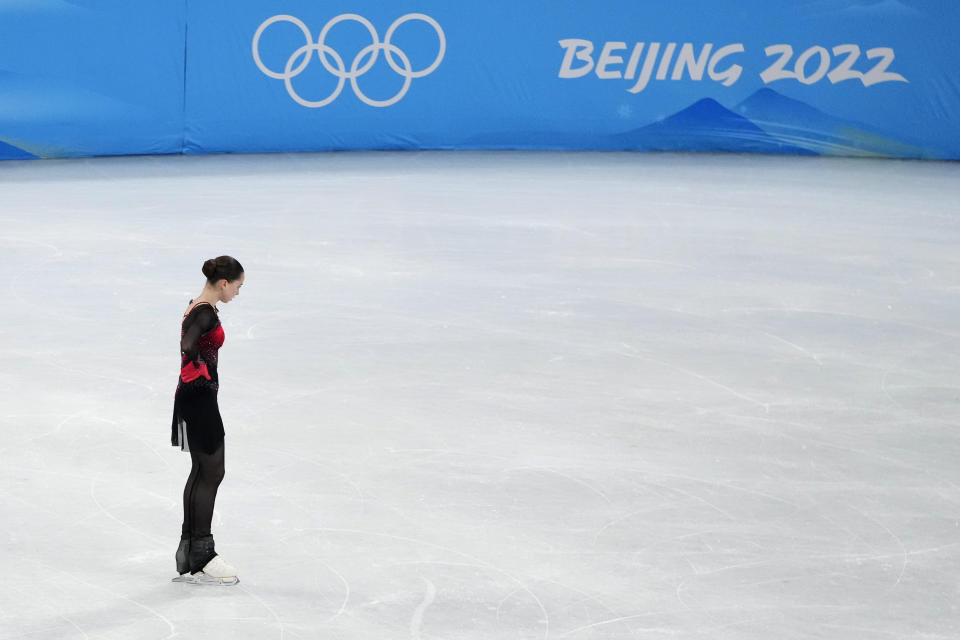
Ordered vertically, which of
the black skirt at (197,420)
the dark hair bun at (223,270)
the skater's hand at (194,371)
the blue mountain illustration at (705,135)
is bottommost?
the black skirt at (197,420)

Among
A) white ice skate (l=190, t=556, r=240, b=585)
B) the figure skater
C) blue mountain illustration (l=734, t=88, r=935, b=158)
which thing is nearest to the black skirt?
the figure skater

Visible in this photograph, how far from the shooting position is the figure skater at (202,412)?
4.95 metres

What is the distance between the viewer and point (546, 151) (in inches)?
792

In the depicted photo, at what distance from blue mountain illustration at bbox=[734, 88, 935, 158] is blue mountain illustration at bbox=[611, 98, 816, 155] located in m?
0.16

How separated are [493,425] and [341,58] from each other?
12719 millimetres

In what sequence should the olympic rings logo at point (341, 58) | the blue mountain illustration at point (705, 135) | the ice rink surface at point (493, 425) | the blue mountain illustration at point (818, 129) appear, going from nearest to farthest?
the ice rink surface at point (493, 425)
the olympic rings logo at point (341, 58)
the blue mountain illustration at point (818, 129)
the blue mountain illustration at point (705, 135)

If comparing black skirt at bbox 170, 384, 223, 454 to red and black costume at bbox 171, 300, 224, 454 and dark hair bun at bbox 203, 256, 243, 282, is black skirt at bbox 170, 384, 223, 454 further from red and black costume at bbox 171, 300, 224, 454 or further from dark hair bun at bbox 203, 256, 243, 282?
dark hair bun at bbox 203, 256, 243, 282

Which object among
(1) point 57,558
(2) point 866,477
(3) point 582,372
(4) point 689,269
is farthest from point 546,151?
(1) point 57,558

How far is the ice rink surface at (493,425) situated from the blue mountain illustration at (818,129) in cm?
561

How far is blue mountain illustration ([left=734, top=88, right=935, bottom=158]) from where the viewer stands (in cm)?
1983

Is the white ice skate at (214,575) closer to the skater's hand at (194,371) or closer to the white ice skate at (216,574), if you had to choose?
the white ice skate at (216,574)

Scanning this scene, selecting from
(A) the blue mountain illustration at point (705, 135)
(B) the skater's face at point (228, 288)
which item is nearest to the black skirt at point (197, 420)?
(B) the skater's face at point (228, 288)

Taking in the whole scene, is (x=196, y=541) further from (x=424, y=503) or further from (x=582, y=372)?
(x=582, y=372)

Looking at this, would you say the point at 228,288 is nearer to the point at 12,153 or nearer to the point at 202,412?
the point at 202,412
